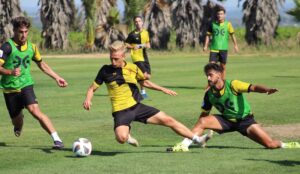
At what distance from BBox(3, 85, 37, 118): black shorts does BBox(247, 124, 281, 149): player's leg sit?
137 inches

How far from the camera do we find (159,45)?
66.6 meters

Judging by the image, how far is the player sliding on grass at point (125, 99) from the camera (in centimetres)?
1147

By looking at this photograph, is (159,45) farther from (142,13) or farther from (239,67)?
(239,67)

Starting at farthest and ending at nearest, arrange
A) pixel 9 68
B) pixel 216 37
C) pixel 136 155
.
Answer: pixel 216 37 → pixel 9 68 → pixel 136 155

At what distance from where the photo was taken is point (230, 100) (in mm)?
11539

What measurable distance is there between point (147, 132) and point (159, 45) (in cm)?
5254

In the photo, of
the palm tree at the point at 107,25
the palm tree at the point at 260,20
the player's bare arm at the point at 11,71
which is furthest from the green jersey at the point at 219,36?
the palm tree at the point at 107,25

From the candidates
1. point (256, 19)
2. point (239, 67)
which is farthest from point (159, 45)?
point (239, 67)

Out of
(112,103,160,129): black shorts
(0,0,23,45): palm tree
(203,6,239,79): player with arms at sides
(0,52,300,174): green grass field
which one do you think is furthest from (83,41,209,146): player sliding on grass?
(0,0,23,45): palm tree

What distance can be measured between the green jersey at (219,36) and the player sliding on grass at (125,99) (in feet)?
36.6

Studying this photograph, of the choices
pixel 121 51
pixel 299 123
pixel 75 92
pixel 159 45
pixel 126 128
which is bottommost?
pixel 159 45

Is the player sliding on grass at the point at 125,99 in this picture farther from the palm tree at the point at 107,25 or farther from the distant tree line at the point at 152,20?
the palm tree at the point at 107,25

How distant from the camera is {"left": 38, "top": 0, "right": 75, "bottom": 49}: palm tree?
213 feet

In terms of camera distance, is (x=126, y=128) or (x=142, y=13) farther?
(x=142, y=13)
